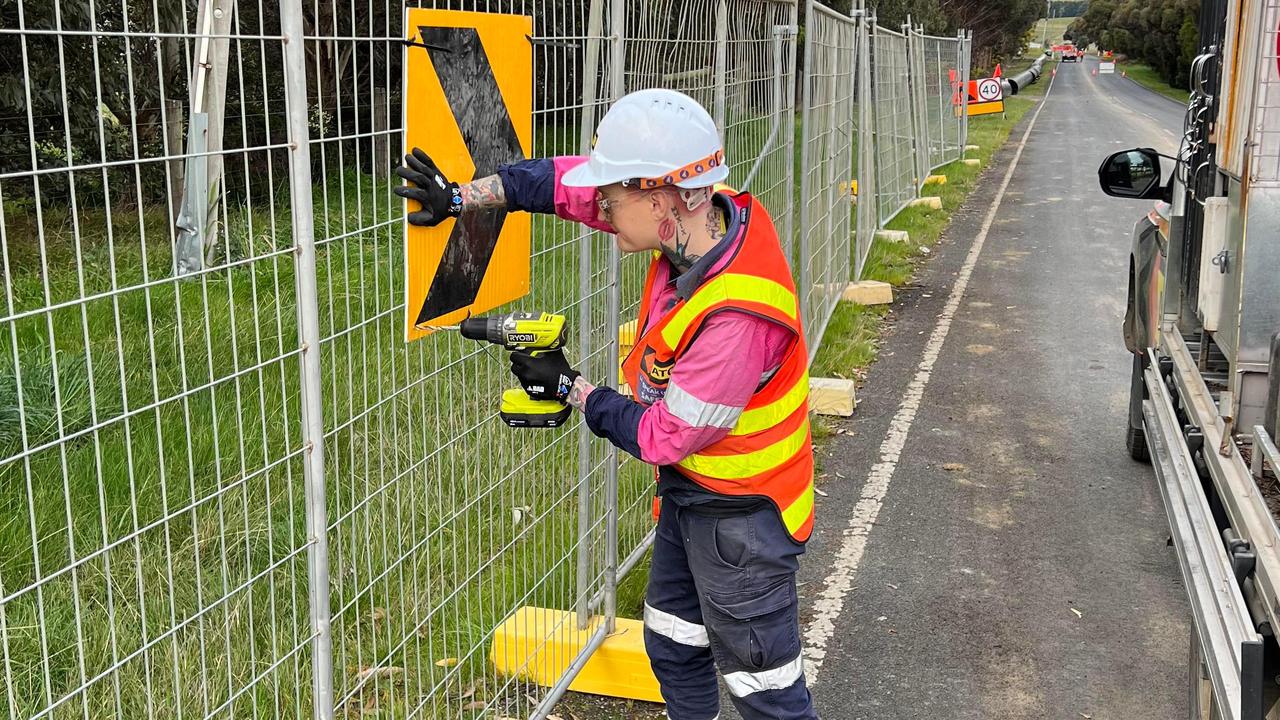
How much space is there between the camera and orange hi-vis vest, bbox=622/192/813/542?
2.83 m

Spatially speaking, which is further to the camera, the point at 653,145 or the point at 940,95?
the point at 940,95

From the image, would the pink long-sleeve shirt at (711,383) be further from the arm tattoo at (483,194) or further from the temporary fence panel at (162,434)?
the temporary fence panel at (162,434)

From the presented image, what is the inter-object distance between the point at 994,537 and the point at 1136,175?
6.18ft

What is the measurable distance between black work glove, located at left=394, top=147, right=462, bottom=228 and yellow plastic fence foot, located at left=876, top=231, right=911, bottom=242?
38.2 feet

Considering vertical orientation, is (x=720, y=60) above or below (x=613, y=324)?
above

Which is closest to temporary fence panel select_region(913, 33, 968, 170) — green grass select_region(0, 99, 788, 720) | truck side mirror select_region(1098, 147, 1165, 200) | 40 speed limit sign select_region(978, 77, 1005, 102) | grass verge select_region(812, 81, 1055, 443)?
grass verge select_region(812, 81, 1055, 443)

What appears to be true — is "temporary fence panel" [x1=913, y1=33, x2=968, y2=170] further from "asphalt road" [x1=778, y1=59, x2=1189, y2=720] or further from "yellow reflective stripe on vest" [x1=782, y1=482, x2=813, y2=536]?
"yellow reflective stripe on vest" [x1=782, y1=482, x2=813, y2=536]

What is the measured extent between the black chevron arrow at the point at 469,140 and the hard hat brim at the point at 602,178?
0.25 meters

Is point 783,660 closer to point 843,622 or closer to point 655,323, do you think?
point 655,323

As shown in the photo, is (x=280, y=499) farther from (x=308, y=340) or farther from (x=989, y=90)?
(x=989, y=90)

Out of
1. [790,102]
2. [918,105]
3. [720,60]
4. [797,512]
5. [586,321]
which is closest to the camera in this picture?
[797,512]

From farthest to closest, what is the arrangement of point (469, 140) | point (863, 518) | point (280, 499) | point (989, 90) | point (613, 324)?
point (989, 90) → point (863, 518) → point (280, 499) → point (613, 324) → point (469, 140)

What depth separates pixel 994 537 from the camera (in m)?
5.78

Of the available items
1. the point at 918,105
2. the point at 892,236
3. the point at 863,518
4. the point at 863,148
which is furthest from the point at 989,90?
the point at 863,518
